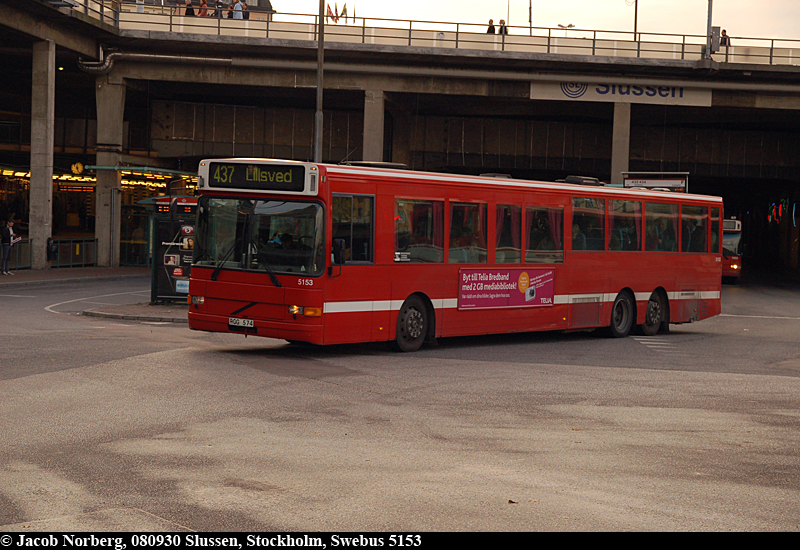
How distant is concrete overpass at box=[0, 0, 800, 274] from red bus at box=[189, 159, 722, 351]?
72.9 ft

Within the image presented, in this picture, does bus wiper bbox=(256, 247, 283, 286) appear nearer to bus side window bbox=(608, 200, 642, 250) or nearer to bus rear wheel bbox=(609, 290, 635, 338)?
bus side window bbox=(608, 200, 642, 250)

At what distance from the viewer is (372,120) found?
41.4 m

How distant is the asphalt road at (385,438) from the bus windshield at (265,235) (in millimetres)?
1367

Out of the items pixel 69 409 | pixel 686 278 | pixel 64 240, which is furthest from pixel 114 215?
pixel 69 409

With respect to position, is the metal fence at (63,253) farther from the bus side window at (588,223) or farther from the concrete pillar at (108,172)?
the bus side window at (588,223)

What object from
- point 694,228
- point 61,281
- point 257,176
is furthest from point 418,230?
point 61,281

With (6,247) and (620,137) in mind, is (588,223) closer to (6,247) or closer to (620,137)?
(6,247)

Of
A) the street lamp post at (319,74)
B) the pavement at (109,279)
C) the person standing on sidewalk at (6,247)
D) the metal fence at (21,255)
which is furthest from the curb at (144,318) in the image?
the metal fence at (21,255)

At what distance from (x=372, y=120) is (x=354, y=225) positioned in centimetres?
2773

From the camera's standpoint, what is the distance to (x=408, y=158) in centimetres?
4903

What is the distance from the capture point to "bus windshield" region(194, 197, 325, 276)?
45.3 ft

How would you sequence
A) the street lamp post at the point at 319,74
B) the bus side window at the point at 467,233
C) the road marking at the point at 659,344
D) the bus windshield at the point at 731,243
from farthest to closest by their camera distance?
the bus windshield at the point at 731,243, the street lamp post at the point at 319,74, the road marking at the point at 659,344, the bus side window at the point at 467,233
